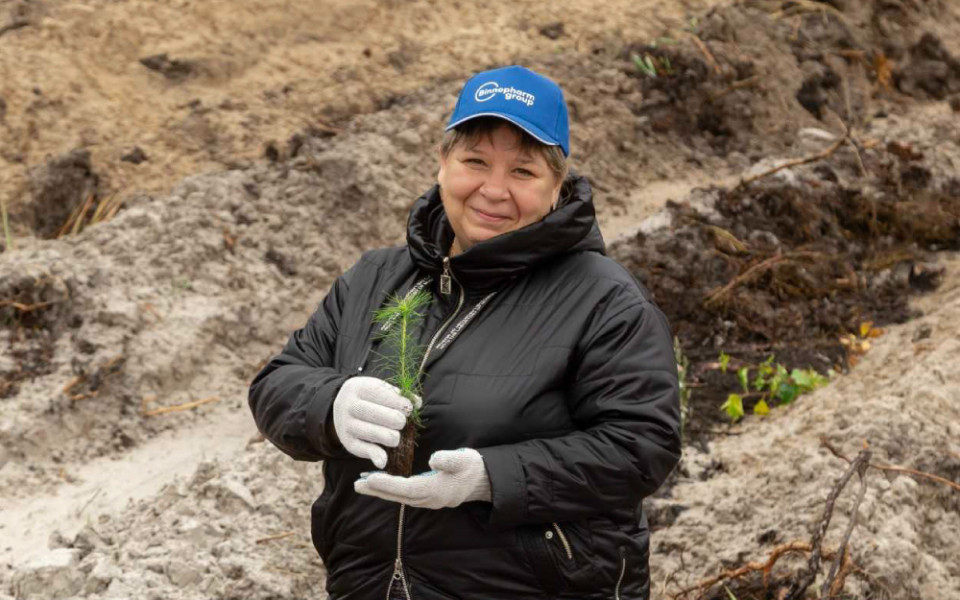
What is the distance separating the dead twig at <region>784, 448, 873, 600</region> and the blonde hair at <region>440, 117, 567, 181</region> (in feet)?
5.04

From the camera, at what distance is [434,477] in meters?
2.25

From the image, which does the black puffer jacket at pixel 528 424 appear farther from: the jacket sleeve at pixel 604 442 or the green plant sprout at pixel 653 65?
the green plant sprout at pixel 653 65

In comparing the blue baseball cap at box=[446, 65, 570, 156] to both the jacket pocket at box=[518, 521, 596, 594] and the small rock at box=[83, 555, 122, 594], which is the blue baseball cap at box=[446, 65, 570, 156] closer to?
the jacket pocket at box=[518, 521, 596, 594]

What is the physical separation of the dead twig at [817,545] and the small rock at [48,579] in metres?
2.39

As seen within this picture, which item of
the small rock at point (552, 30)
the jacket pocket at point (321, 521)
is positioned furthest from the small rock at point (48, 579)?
the small rock at point (552, 30)

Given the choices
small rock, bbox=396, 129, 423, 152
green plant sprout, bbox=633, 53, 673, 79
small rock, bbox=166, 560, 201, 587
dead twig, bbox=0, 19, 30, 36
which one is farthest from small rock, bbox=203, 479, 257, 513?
green plant sprout, bbox=633, 53, 673, 79

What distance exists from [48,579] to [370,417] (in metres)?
1.97

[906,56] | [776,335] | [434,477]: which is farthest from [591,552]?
[906,56]

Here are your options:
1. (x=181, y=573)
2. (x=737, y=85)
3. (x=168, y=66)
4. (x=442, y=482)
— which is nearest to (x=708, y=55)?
(x=737, y=85)

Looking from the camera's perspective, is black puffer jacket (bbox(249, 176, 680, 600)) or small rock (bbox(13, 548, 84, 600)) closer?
black puffer jacket (bbox(249, 176, 680, 600))

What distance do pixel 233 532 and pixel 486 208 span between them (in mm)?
1988

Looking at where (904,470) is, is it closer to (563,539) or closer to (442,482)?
(563,539)

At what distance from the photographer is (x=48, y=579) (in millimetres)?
3658

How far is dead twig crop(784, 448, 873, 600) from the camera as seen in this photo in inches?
132
